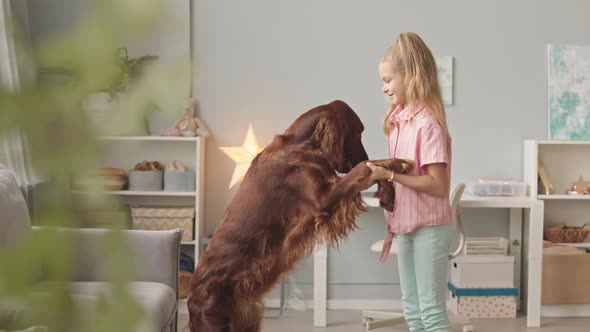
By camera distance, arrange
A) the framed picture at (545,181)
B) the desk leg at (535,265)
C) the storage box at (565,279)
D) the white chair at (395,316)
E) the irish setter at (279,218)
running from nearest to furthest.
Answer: the irish setter at (279,218) < the white chair at (395,316) < the desk leg at (535,265) < the storage box at (565,279) < the framed picture at (545,181)

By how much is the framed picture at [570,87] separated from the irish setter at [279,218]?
265cm

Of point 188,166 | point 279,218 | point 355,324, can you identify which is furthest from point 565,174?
point 279,218

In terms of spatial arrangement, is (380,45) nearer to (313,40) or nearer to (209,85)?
(313,40)

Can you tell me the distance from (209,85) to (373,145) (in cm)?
109

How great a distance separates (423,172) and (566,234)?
2450 millimetres

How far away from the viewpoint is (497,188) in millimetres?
4223

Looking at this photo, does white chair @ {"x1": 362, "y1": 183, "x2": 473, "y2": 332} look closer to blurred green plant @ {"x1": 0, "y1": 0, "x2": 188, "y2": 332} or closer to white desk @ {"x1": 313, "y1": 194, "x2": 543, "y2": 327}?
white desk @ {"x1": 313, "y1": 194, "x2": 543, "y2": 327}

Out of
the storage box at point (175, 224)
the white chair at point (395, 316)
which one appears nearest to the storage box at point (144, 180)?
the storage box at point (175, 224)

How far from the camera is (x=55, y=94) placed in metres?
0.17

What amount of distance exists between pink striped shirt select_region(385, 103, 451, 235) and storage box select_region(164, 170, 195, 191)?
2155 mm

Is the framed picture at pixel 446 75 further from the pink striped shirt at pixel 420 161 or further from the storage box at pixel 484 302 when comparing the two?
the pink striped shirt at pixel 420 161

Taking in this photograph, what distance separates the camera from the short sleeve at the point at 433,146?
7.31 feet

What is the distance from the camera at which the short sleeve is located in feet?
7.31

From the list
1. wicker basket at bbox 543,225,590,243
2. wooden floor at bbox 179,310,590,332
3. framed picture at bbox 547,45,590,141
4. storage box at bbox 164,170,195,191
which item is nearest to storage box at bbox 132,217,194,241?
storage box at bbox 164,170,195,191
